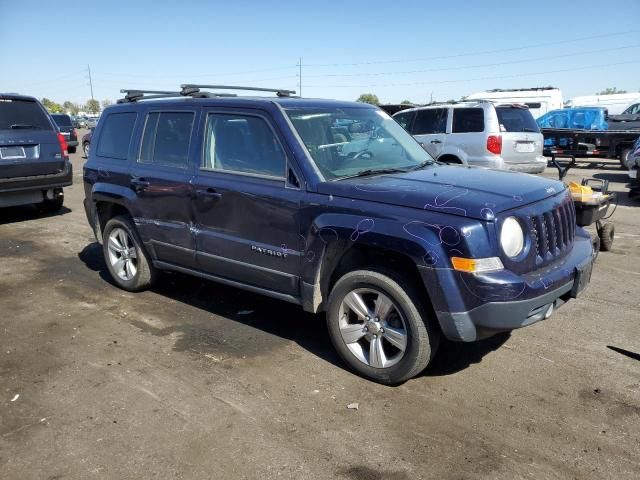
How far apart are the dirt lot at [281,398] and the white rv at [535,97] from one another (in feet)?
79.9

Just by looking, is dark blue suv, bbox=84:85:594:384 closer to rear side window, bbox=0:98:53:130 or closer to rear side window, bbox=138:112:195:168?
rear side window, bbox=138:112:195:168

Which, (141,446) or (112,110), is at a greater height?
(112,110)

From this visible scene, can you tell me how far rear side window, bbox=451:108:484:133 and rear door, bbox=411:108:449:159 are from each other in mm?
254

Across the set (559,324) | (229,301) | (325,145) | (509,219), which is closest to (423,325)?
(509,219)

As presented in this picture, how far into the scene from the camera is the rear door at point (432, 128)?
36.2 ft

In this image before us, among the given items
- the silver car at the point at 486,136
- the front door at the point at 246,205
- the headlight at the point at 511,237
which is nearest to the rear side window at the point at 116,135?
the front door at the point at 246,205

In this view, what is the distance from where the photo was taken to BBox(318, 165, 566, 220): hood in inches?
129

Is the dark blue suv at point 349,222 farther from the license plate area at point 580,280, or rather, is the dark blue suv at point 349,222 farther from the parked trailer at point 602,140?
the parked trailer at point 602,140

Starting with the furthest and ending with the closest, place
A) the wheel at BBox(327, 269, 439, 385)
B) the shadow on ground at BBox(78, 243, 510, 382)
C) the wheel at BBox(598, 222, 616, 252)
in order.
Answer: the wheel at BBox(598, 222, 616, 252) → the shadow on ground at BBox(78, 243, 510, 382) → the wheel at BBox(327, 269, 439, 385)

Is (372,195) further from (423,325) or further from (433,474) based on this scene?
(433,474)

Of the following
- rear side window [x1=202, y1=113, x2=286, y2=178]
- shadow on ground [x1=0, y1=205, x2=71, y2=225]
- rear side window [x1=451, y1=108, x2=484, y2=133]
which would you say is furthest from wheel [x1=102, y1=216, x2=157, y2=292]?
rear side window [x1=451, y1=108, x2=484, y2=133]

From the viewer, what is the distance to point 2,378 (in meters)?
3.84

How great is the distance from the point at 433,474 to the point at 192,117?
3.38 metres

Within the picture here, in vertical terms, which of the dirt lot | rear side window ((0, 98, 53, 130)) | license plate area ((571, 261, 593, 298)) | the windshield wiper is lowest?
the dirt lot
